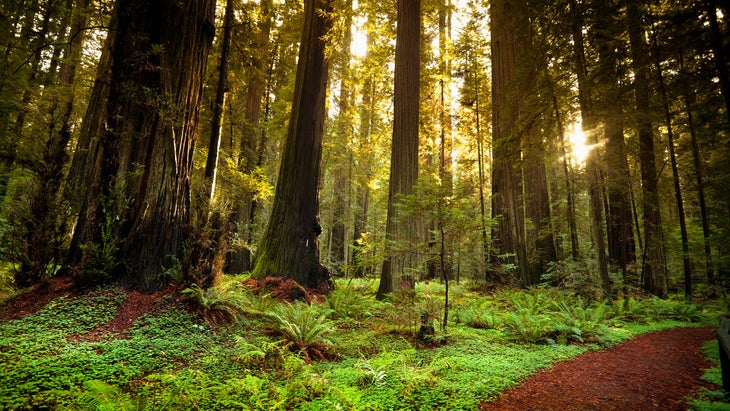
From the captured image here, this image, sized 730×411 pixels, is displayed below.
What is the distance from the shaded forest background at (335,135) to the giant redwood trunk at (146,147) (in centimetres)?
3

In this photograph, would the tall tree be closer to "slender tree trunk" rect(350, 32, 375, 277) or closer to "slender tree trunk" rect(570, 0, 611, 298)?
"slender tree trunk" rect(570, 0, 611, 298)

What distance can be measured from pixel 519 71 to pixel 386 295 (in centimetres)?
670

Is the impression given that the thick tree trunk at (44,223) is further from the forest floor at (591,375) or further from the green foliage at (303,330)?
the green foliage at (303,330)

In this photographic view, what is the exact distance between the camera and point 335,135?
16516mm

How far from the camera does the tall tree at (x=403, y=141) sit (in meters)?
7.36

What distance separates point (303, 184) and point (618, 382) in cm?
689

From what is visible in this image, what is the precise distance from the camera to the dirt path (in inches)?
125

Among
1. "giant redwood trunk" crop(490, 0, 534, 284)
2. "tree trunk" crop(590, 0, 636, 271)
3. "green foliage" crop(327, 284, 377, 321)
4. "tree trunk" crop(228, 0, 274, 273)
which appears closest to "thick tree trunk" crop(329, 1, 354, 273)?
"tree trunk" crop(228, 0, 274, 273)

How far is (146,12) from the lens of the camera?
490 centimetres

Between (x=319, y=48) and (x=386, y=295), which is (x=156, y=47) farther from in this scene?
(x=386, y=295)

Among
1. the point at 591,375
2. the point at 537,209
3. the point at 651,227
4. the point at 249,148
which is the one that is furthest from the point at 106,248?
the point at 651,227

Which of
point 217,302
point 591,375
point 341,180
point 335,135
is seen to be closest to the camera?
point 591,375

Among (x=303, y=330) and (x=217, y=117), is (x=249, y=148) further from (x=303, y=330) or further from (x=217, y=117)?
(x=303, y=330)

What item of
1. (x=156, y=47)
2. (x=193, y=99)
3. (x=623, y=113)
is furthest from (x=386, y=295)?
(x=623, y=113)
